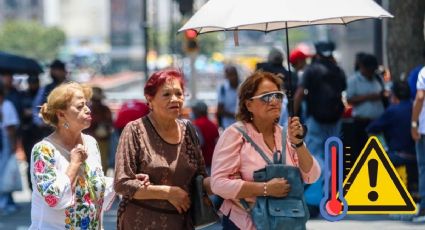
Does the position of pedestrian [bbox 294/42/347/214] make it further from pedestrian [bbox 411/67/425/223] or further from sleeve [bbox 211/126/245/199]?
sleeve [bbox 211/126/245/199]

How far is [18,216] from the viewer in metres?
12.9

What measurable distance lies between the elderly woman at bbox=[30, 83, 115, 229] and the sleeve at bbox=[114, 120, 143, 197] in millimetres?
173

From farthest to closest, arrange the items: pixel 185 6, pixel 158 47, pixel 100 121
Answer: pixel 158 47 < pixel 185 6 < pixel 100 121

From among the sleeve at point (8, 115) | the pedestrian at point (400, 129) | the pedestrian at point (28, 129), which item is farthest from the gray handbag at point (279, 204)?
the pedestrian at point (28, 129)

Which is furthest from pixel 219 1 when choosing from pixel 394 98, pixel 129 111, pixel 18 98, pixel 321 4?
pixel 18 98

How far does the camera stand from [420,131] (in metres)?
10.7

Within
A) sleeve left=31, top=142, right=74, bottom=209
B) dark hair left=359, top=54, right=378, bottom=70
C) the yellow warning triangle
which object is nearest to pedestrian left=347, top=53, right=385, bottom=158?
dark hair left=359, top=54, right=378, bottom=70

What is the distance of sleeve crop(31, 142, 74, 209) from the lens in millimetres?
5637

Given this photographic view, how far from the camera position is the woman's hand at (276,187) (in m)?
5.65

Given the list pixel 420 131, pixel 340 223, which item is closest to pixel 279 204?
pixel 420 131

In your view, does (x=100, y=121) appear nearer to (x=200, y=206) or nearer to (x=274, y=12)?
(x=274, y=12)

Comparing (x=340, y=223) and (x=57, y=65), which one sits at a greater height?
(x=57, y=65)

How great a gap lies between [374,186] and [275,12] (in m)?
1.39

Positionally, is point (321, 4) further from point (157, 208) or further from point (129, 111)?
point (129, 111)
